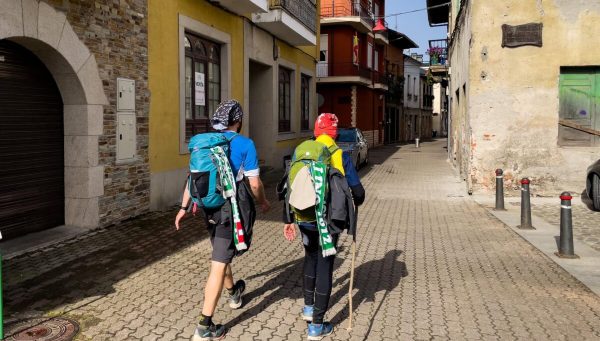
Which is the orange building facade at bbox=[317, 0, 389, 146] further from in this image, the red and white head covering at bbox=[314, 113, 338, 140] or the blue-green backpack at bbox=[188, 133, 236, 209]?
the blue-green backpack at bbox=[188, 133, 236, 209]

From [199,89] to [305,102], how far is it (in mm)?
9534

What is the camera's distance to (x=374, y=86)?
31578 mm

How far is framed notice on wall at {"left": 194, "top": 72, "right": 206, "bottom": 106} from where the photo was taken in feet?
35.4

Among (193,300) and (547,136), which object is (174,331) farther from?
(547,136)

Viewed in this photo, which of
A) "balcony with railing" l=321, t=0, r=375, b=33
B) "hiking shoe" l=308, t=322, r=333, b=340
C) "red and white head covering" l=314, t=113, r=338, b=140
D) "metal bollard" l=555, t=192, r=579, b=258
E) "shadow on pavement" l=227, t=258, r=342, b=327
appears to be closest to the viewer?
"hiking shoe" l=308, t=322, r=333, b=340

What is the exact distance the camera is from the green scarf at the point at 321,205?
371 centimetres

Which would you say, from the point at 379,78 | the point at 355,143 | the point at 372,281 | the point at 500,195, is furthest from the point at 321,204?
the point at 379,78

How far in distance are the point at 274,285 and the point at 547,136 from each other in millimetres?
8258

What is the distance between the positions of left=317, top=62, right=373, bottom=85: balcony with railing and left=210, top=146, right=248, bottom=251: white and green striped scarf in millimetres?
24787

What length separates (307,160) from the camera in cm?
377

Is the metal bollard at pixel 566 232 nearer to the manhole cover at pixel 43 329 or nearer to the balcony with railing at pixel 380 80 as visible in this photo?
the manhole cover at pixel 43 329

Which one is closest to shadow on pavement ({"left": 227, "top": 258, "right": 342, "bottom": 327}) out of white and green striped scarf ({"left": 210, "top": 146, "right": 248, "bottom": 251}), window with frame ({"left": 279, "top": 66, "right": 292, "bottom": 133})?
white and green striped scarf ({"left": 210, "top": 146, "right": 248, "bottom": 251})

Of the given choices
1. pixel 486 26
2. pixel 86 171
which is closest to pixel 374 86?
pixel 486 26

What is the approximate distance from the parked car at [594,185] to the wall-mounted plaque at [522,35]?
9.72ft
